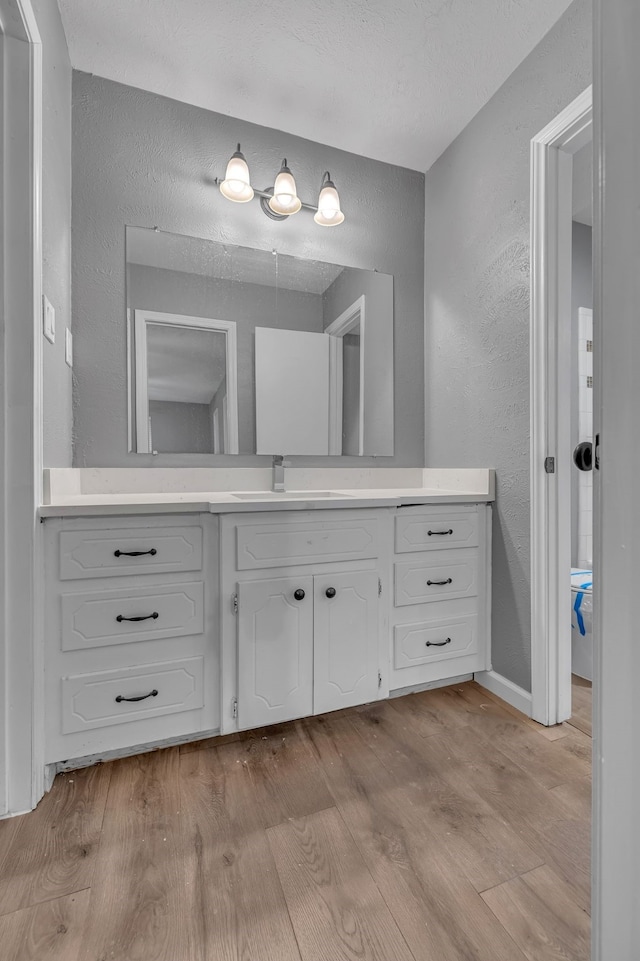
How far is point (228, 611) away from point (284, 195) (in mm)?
1763

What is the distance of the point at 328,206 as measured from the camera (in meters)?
2.11

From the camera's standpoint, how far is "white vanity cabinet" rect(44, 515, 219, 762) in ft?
Result: 4.35

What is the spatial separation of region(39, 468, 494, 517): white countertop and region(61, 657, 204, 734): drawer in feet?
1.61

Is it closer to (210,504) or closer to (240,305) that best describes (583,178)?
(240,305)

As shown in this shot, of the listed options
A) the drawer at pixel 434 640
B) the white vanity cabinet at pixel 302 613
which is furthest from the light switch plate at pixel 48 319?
the drawer at pixel 434 640

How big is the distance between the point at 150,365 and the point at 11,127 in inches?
33.4

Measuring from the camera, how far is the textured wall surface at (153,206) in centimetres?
183

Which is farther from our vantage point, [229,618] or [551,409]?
[551,409]

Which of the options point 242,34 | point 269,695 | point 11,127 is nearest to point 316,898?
point 269,695

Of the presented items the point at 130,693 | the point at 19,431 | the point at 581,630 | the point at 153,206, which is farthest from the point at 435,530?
the point at 153,206

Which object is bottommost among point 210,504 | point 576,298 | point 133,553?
point 133,553

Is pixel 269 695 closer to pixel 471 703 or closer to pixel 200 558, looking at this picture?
pixel 200 558

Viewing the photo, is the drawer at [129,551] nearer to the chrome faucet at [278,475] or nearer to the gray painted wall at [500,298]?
the chrome faucet at [278,475]

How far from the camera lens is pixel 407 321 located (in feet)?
7.82
